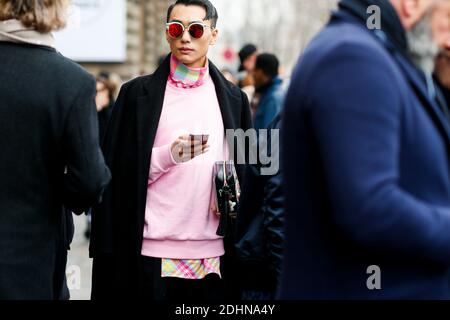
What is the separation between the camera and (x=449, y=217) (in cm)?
229

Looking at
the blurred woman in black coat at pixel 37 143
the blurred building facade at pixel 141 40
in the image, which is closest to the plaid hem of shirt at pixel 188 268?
the blurred woman in black coat at pixel 37 143

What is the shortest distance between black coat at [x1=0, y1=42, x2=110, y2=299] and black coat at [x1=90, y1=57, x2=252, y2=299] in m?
1.12

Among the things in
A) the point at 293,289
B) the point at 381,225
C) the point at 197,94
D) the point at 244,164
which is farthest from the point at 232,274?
the point at 381,225

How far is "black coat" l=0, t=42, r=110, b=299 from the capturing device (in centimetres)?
309

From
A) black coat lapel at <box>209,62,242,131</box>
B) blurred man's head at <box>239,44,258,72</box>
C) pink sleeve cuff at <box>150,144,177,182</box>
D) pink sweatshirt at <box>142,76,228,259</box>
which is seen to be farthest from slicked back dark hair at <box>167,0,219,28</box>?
blurred man's head at <box>239,44,258,72</box>

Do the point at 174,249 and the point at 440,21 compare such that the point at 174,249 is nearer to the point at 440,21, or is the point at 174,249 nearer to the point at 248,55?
the point at 440,21

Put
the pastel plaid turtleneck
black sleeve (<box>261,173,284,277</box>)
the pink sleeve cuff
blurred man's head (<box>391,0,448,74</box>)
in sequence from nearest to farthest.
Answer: blurred man's head (<box>391,0,448,74</box>), black sleeve (<box>261,173,284,277</box>), the pink sleeve cuff, the pastel plaid turtleneck

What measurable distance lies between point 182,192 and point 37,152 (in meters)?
1.30

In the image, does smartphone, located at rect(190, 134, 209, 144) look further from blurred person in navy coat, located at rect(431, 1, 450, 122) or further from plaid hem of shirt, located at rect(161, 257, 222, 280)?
blurred person in navy coat, located at rect(431, 1, 450, 122)

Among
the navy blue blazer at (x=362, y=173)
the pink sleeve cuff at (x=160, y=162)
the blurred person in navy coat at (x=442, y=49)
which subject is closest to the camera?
the navy blue blazer at (x=362, y=173)

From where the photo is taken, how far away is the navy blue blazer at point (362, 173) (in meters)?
2.20

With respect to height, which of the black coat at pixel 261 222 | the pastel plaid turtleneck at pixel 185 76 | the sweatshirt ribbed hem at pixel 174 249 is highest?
the pastel plaid turtleneck at pixel 185 76

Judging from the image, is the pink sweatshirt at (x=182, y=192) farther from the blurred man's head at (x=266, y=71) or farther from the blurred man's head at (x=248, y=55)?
the blurred man's head at (x=248, y=55)
